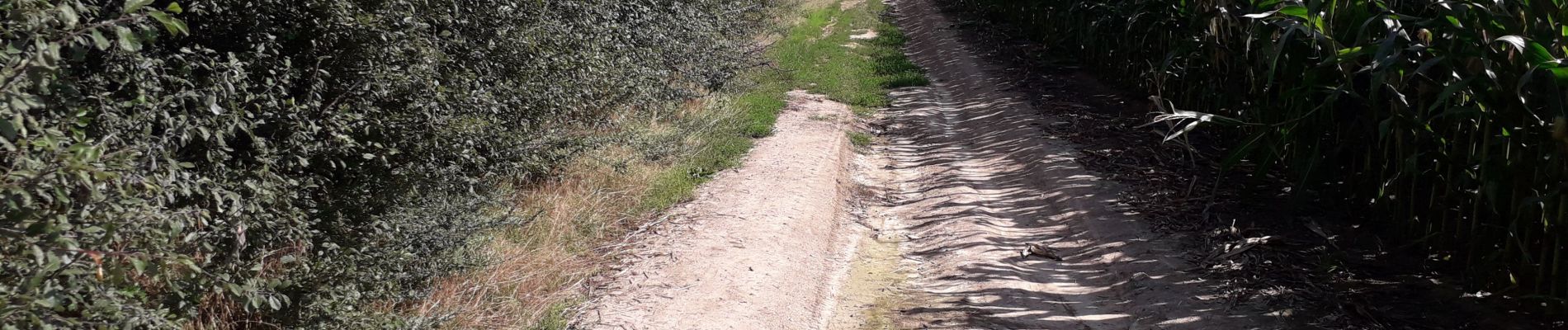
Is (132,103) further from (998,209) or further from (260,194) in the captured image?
(998,209)

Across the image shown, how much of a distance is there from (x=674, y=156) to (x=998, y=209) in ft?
9.42

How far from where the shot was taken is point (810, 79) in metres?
13.4

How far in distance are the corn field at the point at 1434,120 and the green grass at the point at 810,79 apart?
3892 mm

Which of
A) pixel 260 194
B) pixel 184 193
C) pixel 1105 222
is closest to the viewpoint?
pixel 184 193

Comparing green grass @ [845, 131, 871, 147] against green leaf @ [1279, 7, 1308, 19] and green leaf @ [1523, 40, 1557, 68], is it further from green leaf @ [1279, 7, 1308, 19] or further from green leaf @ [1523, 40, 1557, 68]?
green leaf @ [1523, 40, 1557, 68]

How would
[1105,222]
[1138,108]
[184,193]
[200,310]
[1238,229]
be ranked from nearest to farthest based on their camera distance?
[184,193] → [200,310] → [1238,229] → [1105,222] → [1138,108]

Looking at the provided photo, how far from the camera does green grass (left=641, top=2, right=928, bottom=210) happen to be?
815 cm

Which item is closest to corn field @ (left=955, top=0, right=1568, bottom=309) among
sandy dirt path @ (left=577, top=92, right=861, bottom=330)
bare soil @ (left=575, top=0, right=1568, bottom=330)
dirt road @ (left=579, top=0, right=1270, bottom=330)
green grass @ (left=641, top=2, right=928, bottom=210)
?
bare soil @ (left=575, top=0, right=1568, bottom=330)

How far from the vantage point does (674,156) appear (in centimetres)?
844

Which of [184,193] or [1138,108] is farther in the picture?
[1138,108]

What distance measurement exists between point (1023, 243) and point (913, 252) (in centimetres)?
73

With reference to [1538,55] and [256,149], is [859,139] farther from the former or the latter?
[256,149]

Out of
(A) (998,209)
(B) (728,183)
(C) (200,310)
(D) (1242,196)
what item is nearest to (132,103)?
(C) (200,310)

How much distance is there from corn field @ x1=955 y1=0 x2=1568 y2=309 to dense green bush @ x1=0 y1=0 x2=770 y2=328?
12.9ft
